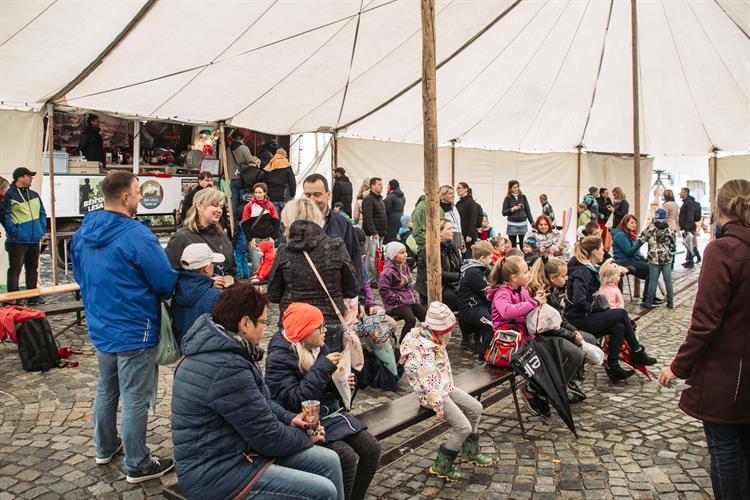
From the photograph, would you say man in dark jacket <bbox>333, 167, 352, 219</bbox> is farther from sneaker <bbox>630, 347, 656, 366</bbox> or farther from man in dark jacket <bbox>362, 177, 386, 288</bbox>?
sneaker <bbox>630, 347, 656, 366</bbox>

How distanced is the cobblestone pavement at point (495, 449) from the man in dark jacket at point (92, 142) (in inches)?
243

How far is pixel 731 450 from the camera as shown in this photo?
300 cm

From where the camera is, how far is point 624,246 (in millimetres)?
9148

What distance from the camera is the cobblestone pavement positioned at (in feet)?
12.2

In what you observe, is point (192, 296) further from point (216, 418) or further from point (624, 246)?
point (624, 246)

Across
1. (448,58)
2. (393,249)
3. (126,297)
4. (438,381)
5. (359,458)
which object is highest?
(448,58)

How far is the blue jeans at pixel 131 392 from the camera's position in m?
3.68

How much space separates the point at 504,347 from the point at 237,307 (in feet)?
8.89

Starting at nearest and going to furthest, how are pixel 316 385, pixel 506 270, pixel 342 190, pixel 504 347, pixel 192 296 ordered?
pixel 316 385
pixel 192 296
pixel 504 347
pixel 506 270
pixel 342 190

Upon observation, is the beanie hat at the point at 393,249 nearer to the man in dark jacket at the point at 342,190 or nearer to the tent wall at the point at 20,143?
the tent wall at the point at 20,143

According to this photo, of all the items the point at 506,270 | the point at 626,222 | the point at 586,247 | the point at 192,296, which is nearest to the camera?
the point at 192,296

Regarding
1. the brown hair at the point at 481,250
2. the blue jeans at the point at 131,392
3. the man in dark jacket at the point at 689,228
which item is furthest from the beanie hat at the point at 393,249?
the man in dark jacket at the point at 689,228

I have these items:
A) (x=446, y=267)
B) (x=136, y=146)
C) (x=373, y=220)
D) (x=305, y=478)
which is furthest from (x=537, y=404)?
(x=136, y=146)

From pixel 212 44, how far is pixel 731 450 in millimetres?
6578
